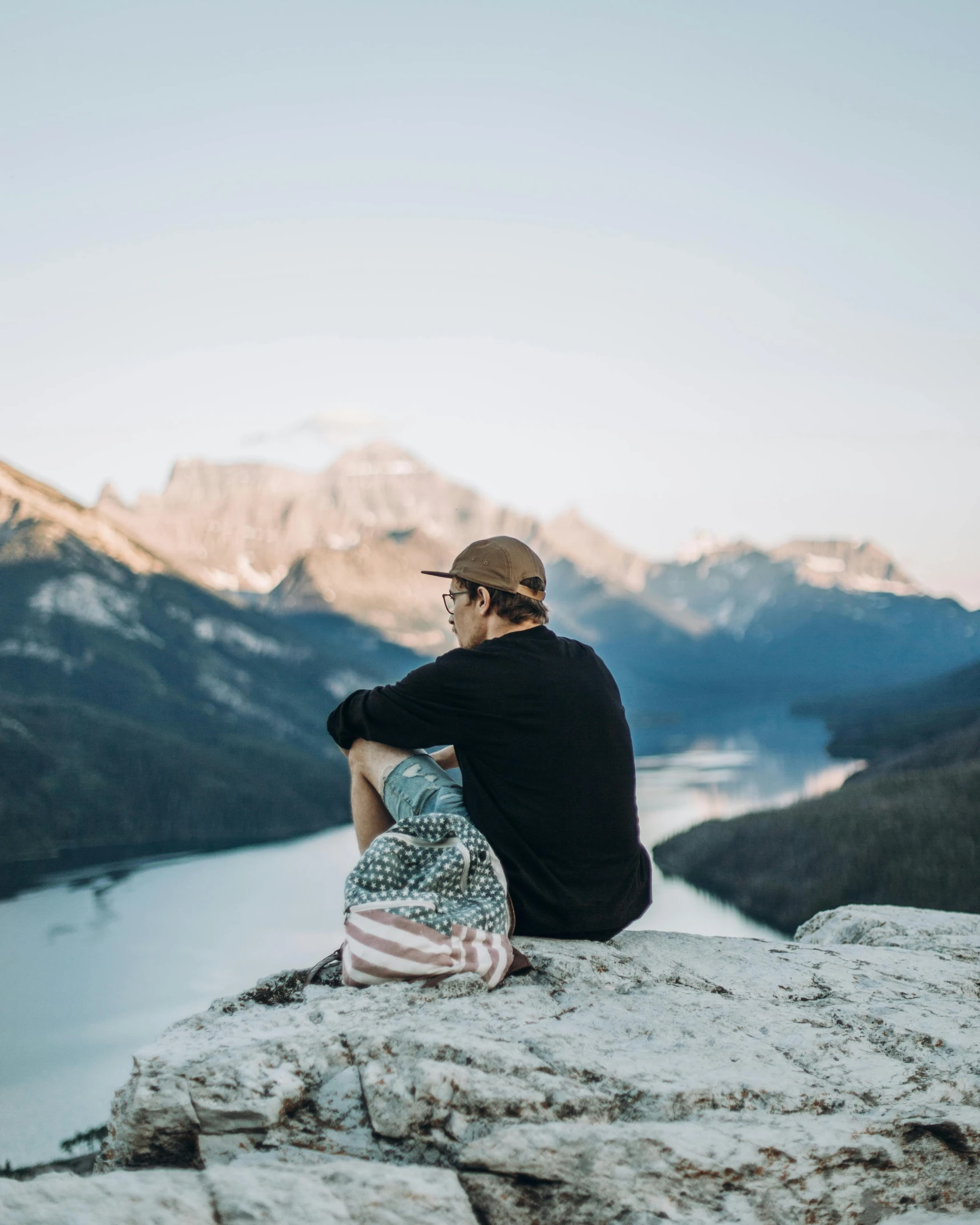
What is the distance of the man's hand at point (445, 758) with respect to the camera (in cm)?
586

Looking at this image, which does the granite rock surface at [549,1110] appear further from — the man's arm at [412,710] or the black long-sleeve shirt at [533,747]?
the man's arm at [412,710]

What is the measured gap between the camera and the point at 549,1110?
380 cm

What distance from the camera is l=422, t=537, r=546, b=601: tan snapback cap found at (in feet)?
18.2

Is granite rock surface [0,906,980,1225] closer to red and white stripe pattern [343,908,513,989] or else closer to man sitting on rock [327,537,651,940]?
red and white stripe pattern [343,908,513,989]

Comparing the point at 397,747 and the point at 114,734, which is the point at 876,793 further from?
the point at 114,734

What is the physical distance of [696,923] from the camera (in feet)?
200

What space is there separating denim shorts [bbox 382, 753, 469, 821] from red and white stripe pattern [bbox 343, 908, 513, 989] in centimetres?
72

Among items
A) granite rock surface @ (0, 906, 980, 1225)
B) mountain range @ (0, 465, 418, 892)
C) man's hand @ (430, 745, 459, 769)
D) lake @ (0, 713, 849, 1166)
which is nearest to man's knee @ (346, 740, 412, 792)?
man's hand @ (430, 745, 459, 769)

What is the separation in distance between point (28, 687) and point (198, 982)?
371 ft

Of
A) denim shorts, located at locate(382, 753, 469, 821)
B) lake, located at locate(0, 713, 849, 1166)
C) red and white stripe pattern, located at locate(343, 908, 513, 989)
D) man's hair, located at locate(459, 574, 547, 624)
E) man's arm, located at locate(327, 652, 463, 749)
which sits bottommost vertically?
lake, located at locate(0, 713, 849, 1166)

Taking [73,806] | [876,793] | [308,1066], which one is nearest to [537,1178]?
[308,1066]

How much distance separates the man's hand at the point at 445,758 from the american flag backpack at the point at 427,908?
32.0 inches

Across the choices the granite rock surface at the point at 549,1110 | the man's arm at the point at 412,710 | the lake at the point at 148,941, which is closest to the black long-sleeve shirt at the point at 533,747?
the man's arm at the point at 412,710

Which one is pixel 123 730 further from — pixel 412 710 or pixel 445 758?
pixel 412 710
